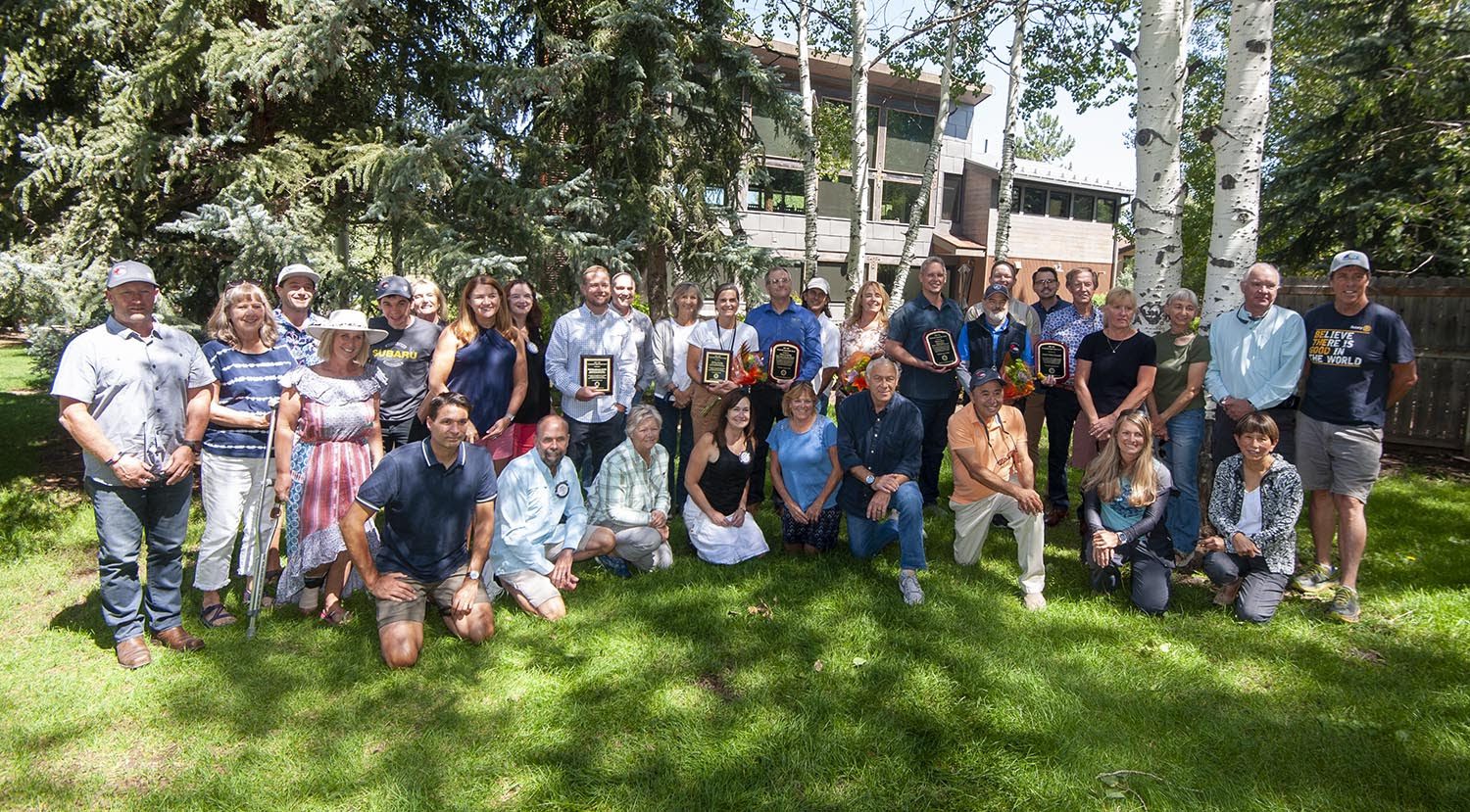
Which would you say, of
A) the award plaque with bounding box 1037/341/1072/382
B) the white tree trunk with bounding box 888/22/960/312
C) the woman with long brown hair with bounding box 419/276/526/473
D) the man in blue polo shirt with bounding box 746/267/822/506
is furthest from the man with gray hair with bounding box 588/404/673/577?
the white tree trunk with bounding box 888/22/960/312

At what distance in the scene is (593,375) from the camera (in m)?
5.84

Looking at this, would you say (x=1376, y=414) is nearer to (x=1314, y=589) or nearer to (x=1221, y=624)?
(x=1314, y=589)

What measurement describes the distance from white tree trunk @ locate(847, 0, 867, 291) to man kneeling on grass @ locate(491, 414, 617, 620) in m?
9.58

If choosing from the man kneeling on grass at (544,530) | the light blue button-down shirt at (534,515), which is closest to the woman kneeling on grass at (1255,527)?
the man kneeling on grass at (544,530)

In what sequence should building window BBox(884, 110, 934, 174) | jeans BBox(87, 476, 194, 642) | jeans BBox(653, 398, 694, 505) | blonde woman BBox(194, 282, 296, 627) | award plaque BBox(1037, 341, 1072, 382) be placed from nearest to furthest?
jeans BBox(87, 476, 194, 642), blonde woman BBox(194, 282, 296, 627), award plaque BBox(1037, 341, 1072, 382), jeans BBox(653, 398, 694, 505), building window BBox(884, 110, 934, 174)

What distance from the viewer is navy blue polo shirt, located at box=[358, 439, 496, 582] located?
4.32 m

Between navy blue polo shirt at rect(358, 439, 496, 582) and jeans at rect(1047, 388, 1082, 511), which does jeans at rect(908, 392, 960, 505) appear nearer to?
jeans at rect(1047, 388, 1082, 511)

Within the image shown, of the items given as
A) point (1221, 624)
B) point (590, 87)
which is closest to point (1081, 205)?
point (590, 87)

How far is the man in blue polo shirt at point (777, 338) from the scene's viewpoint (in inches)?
261

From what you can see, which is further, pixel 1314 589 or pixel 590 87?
pixel 590 87

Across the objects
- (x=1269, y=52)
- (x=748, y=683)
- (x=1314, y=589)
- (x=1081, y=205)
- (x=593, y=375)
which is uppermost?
(x=1081, y=205)

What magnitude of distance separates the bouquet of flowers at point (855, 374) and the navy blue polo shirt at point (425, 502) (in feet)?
10.0

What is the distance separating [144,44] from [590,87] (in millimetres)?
3914

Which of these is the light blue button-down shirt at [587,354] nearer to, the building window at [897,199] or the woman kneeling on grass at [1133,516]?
the woman kneeling on grass at [1133,516]
